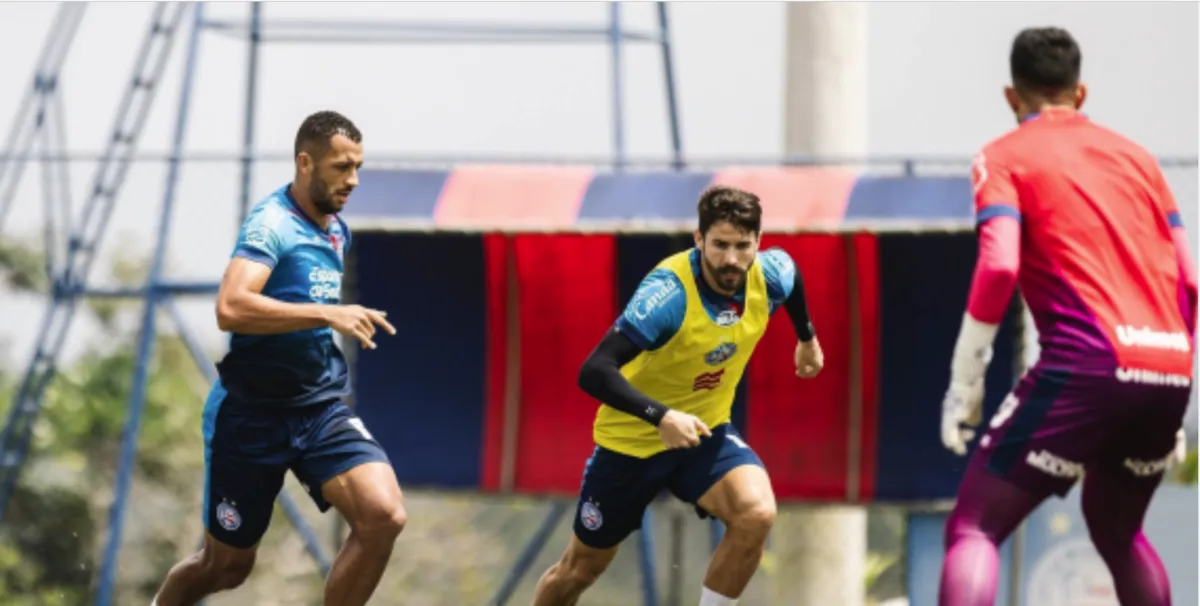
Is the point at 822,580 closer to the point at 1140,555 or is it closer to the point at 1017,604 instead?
the point at 1017,604

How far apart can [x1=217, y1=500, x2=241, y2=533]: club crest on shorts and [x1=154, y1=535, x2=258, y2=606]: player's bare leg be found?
10cm

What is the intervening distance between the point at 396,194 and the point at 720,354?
5516 millimetres

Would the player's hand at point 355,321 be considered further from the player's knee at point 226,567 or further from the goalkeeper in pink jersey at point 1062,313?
the goalkeeper in pink jersey at point 1062,313

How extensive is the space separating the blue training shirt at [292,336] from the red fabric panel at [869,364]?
18.4 feet

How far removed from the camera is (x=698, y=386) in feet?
25.9

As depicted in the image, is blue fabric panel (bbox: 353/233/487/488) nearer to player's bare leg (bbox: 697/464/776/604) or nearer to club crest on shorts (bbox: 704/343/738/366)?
club crest on shorts (bbox: 704/343/738/366)

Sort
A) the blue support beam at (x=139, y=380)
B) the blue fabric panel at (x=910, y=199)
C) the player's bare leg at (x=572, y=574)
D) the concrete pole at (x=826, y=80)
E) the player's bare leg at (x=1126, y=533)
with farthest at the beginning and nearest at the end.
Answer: the concrete pole at (x=826, y=80) → the blue support beam at (x=139, y=380) → the blue fabric panel at (x=910, y=199) → the player's bare leg at (x=572, y=574) → the player's bare leg at (x=1126, y=533)

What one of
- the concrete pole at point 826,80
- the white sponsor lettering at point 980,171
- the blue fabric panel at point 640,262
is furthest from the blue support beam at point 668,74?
the white sponsor lettering at point 980,171

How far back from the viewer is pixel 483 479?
44.1 feet

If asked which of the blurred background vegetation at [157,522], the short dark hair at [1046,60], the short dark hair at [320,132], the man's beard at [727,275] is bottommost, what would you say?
the blurred background vegetation at [157,522]

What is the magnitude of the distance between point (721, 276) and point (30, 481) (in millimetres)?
14376

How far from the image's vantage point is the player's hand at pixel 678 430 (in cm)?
711

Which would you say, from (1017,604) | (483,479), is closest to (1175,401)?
(1017,604)

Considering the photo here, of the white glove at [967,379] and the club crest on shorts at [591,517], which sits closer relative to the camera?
the white glove at [967,379]
